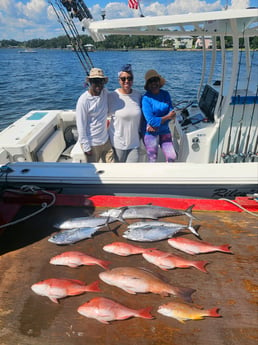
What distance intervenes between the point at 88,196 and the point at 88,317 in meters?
1.43

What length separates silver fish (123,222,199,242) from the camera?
230 centimetres

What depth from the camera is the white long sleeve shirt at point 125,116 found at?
10.2ft

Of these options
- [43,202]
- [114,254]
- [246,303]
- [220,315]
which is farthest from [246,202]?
[43,202]

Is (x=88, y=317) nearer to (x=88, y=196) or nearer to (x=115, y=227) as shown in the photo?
(x=115, y=227)

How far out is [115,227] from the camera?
2.49 meters

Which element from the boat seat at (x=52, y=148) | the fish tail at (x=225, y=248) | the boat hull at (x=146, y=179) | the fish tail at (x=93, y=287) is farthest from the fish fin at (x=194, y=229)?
the boat seat at (x=52, y=148)

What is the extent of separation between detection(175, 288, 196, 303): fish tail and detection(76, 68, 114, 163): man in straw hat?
2124mm

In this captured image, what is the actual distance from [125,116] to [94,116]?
0.40 m

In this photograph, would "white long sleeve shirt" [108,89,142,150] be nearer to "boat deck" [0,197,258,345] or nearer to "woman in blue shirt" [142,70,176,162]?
"woman in blue shirt" [142,70,176,162]

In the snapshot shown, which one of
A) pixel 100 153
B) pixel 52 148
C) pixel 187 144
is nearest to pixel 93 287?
pixel 100 153

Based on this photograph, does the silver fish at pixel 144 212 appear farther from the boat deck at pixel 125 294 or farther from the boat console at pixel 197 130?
the boat console at pixel 197 130

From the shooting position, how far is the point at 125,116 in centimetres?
311

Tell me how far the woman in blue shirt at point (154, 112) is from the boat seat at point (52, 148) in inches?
80.4

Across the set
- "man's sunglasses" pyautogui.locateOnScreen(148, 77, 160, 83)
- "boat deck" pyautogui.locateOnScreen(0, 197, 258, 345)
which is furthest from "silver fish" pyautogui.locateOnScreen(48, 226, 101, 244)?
"man's sunglasses" pyautogui.locateOnScreen(148, 77, 160, 83)
